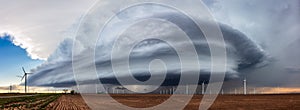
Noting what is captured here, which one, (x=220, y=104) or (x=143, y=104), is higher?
(x=143, y=104)

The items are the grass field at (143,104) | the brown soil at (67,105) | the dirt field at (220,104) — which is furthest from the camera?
the dirt field at (220,104)

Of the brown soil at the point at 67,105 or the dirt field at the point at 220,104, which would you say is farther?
the dirt field at the point at 220,104

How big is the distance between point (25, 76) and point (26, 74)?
1.14 metres

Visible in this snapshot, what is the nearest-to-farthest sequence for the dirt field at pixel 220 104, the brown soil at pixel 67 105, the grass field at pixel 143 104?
1. the brown soil at pixel 67 105
2. the grass field at pixel 143 104
3. the dirt field at pixel 220 104

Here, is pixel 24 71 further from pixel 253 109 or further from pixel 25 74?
pixel 253 109

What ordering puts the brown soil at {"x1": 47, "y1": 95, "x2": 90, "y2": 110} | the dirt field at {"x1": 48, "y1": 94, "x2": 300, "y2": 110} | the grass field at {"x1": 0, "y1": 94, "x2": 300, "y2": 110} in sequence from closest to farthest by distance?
the brown soil at {"x1": 47, "y1": 95, "x2": 90, "y2": 110} → the grass field at {"x1": 0, "y1": 94, "x2": 300, "y2": 110} → the dirt field at {"x1": 48, "y1": 94, "x2": 300, "y2": 110}

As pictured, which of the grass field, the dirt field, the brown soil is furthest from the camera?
the dirt field

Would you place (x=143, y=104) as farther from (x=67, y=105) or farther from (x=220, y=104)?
(x=220, y=104)

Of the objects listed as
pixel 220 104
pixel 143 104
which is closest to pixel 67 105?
pixel 143 104

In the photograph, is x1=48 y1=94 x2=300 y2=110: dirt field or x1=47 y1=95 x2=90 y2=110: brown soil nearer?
x1=47 y1=95 x2=90 y2=110: brown soil

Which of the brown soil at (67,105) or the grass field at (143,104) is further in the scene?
the grass field at (143,104)

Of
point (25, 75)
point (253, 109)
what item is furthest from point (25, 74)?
point (253, 109)

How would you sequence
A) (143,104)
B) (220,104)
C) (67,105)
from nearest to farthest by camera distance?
1. (67,105)
2. (143,104)
3. (220,104)

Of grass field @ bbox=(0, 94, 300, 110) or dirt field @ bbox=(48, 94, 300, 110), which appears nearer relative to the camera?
grass field @ bbox=(0, 94, 300, 110)
